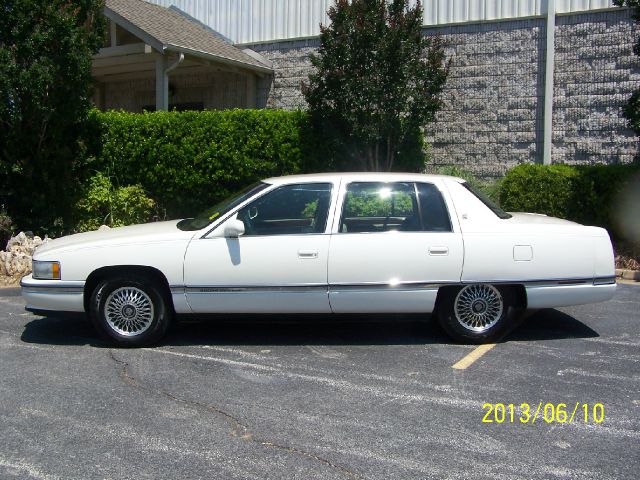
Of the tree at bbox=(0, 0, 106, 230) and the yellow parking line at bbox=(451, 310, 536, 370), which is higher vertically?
the tree at bbox=(0, 0, 106, 230)

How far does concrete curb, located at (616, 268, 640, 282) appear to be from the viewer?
370 inches

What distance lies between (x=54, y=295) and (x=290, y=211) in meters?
2.23

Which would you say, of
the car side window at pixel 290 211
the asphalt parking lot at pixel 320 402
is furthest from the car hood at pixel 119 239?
the asphalt parking lot at pixel 320 402

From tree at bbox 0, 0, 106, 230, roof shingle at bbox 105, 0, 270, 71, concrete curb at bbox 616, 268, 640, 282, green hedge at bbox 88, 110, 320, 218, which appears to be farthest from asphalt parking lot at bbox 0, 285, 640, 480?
roof shingle at bbox 105, 0, 270, 71

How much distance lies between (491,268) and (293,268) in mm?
1753

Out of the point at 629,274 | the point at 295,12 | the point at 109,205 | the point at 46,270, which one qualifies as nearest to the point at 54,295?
the point at 46,270

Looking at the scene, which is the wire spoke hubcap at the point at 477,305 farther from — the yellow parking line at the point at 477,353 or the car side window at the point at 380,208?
the car side window at the point at 380,208

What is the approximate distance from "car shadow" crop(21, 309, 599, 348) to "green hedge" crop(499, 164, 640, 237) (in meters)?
3.78

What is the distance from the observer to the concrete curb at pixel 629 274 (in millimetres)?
9410

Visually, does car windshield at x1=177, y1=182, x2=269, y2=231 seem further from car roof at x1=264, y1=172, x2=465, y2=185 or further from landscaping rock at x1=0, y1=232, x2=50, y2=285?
landscaping rock at x1=0, y1=232, x2=50, y2=285

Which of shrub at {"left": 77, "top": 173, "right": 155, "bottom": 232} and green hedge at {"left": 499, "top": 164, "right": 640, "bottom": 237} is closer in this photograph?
green hedge at {"left": 499, "top": 164, "right": 640, "bottom": 237}

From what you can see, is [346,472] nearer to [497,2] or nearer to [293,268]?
[293,268]

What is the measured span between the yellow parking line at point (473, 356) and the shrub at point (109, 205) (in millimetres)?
7599

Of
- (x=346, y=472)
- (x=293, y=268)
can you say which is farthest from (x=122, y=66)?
(x=346, y=472)
